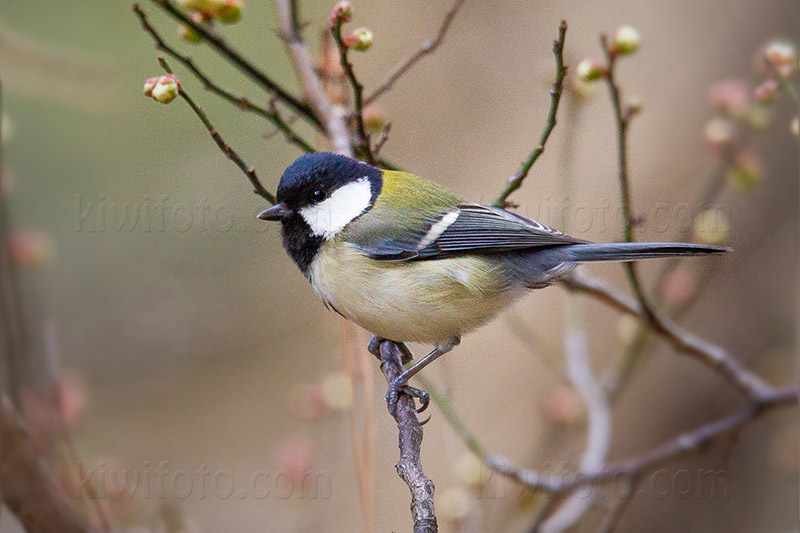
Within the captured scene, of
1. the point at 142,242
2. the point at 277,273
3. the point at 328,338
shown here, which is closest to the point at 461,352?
the point at 328,338

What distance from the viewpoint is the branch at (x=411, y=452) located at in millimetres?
→ 1174

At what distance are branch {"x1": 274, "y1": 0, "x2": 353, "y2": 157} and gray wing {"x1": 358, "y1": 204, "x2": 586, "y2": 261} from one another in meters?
0.29

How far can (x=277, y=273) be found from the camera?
270 cm

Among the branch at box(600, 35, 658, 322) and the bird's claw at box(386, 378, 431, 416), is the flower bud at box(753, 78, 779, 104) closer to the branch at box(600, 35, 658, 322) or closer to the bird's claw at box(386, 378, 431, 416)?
the branch at box(600, 35, 658, 322)

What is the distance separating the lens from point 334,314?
227 centimetres

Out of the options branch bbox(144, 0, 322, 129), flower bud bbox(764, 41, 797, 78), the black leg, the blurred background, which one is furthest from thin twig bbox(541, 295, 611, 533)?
branch bbox(144, 0, 322, 129)

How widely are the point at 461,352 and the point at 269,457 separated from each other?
33.2 inches

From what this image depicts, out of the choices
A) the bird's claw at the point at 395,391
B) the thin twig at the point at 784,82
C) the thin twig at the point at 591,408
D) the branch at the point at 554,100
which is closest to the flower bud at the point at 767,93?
the thin twig at the point at 784,82

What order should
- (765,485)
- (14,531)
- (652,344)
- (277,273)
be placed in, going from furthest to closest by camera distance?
(277,273) < (765,485) < (652,344) < (14,531)

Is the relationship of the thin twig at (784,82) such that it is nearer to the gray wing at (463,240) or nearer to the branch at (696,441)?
the gray wing at (463,240)

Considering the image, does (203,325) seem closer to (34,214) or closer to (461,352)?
(34,214)

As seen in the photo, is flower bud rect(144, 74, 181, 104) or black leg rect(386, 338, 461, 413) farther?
black leg rect(386, 338, 461, 413)
